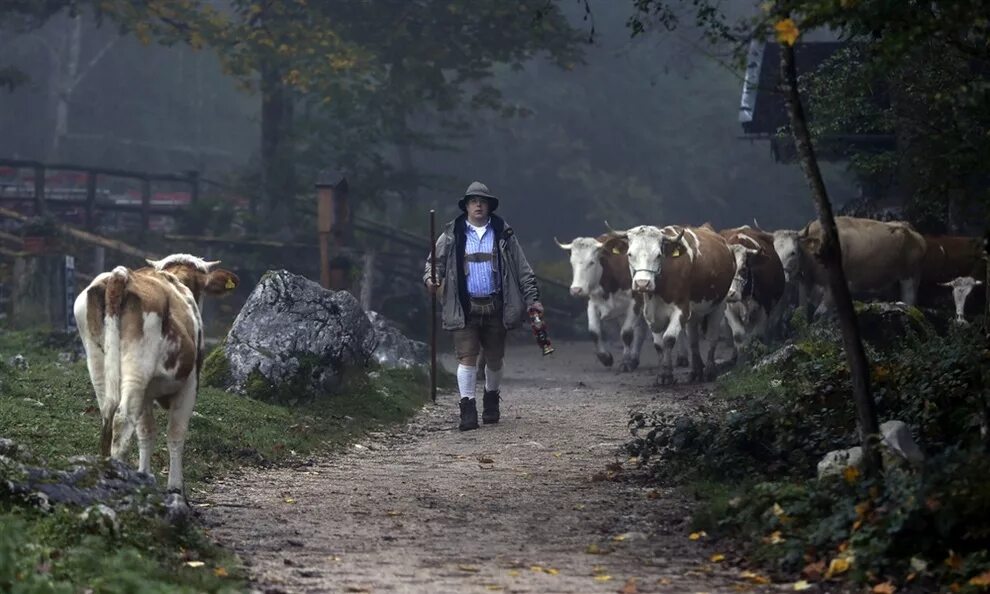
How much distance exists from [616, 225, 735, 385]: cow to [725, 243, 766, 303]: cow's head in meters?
0.43

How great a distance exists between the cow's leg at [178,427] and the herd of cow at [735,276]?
950 centimetres

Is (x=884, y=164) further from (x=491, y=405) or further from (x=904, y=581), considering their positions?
(x=904, y=581)

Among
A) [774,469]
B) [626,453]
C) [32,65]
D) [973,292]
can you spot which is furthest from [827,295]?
[32,65]

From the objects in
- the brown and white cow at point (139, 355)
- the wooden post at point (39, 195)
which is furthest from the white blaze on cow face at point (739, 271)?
the wooden post at point (39, 195)

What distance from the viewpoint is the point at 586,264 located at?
21.8m

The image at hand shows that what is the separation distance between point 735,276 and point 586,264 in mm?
2628

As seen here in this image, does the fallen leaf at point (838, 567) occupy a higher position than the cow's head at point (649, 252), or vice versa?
the cow's head at point (649, 252)

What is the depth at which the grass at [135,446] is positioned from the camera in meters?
6.26

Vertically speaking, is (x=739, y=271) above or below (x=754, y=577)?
above

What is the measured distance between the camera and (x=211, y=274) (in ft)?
34.2

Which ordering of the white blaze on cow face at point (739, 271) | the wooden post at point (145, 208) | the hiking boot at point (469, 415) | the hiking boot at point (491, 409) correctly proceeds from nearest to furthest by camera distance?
the hiking boot at point (469, 415) → the hiking boot at point (491, 409) → the white blaze on cow face at point (739, 271) → the wooden post at point (145, 208)

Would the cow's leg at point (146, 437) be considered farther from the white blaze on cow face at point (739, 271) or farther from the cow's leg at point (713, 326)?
the white blaze on cow face at point (739, 271)

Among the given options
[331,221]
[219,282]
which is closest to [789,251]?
[331,221]

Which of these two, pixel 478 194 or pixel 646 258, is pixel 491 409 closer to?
pixel 478 194
